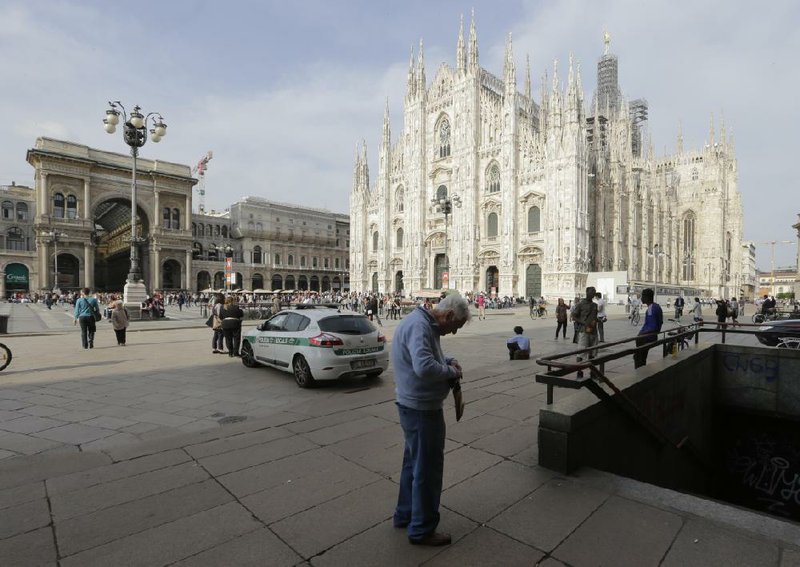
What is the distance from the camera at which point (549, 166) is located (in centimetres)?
3650

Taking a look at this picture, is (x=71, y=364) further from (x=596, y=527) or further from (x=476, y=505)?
(x=596, y=527)

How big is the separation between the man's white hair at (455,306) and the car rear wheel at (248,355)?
7.06 m

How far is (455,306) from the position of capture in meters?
2.76

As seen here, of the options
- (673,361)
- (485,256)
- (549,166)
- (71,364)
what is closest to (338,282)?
(485,256)

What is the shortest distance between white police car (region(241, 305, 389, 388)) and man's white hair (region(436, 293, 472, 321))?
448 cm

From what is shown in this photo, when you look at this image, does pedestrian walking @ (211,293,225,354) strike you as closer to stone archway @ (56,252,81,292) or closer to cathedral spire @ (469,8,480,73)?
cathedral spire @ (469,8,480,73)

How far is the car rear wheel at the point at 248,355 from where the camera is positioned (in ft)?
29.1

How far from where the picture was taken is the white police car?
6.95 meters

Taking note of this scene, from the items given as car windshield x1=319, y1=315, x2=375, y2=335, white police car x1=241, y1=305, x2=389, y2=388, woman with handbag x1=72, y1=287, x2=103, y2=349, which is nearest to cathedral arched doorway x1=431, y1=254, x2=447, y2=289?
woman with handbag x1=72, y1=287, x2=103, y2=349

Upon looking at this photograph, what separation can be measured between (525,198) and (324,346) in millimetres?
35678

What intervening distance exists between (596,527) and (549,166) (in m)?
37.7

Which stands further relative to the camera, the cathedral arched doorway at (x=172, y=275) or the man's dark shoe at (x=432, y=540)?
the cathedral arched doorway at (x=172, y=275)

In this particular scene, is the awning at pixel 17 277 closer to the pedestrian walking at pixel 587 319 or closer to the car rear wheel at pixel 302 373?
Answer: the car rear wheel at pixel 302 373

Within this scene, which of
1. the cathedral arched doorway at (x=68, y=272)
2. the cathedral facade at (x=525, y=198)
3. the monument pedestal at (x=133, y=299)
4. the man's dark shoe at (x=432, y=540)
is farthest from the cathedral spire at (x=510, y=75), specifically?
the cathedral arched doorway at (x=68, y=272)
